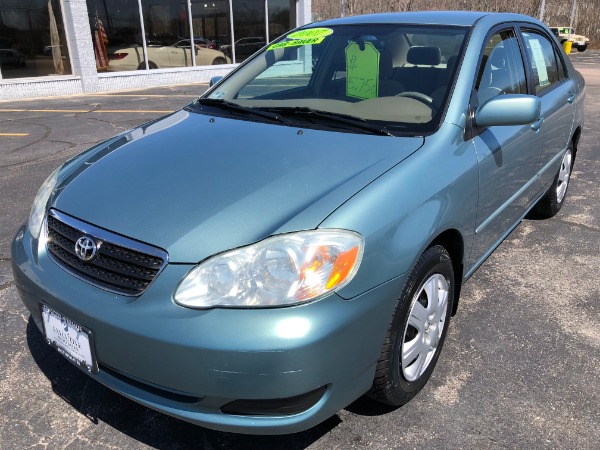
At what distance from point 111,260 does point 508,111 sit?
1.88 metres

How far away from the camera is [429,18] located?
10.1 ft

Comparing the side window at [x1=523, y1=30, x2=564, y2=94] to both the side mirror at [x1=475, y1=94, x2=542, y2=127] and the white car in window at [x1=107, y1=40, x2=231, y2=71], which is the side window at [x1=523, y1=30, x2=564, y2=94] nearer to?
the side mirror at [x1=475, y1=94, x2=542, y2=127]

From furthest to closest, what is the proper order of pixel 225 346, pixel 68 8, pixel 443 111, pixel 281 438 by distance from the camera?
1. pixel 68 8
2. pixel 443 111
3. pixel 281 438
4. pixel 225 346

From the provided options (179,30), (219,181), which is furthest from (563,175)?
(179,30)

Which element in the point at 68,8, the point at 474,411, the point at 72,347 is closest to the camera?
the point at 72,347

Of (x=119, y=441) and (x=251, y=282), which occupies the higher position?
(x=251, y=282)

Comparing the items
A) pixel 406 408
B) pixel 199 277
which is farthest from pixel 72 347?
pixel 406 408

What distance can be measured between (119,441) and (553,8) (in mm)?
51080

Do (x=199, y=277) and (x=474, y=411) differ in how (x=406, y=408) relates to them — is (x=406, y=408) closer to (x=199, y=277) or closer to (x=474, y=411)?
(x=474, y=411)

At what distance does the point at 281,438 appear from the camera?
82.7 inches

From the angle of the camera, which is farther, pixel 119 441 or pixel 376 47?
pixel 376 47

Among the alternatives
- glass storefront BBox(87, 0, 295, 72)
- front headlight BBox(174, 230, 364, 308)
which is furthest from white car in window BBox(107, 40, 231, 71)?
front headlight BBox(174, 230, 364, 308)

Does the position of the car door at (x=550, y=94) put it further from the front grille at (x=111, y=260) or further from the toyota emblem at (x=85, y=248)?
the toyota emblem at (x=85, y=248)

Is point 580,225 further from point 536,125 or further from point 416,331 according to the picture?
point 416,331
